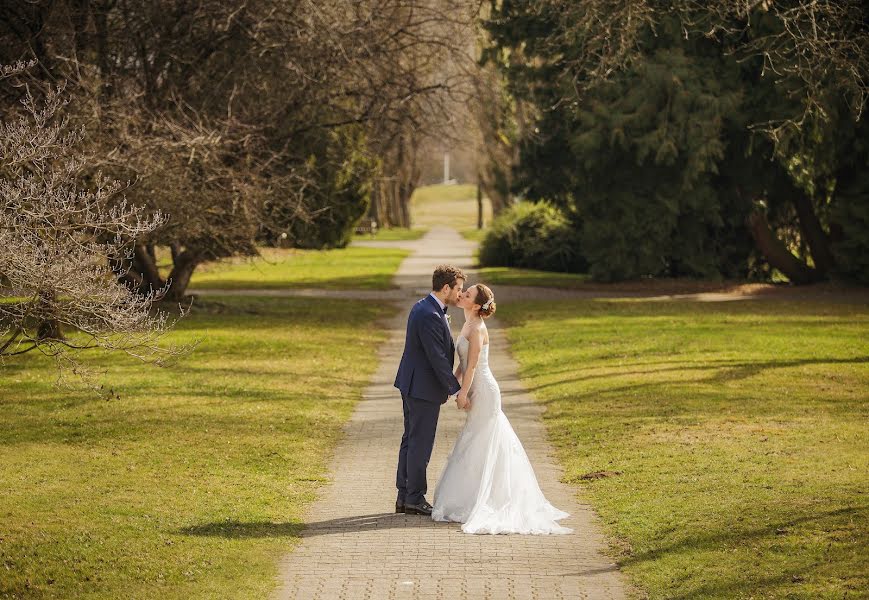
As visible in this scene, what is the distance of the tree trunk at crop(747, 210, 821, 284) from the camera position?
3500cm

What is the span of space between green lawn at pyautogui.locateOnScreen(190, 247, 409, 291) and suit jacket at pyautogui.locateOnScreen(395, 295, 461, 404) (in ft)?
71.4

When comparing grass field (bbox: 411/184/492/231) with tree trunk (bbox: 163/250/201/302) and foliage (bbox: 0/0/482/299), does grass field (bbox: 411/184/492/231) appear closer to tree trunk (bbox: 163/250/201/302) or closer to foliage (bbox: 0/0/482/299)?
tree trunk (bbox: 163/250/201/302)

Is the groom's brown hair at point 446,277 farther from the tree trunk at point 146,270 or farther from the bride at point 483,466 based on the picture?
the tree trunk at point 146,270

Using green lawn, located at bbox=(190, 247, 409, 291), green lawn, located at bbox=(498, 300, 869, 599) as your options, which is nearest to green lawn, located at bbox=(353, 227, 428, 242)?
green lawn, located at bbox=(190, 247, 409, 291)

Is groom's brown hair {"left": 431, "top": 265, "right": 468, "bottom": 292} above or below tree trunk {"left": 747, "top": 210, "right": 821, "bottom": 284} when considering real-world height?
above

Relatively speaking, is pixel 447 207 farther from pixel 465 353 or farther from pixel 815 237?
pixel 465 353

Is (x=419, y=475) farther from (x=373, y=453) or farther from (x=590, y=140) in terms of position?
(x=590, y=140)

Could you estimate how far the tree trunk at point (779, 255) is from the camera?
115ft

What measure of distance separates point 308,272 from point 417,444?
34012 mm

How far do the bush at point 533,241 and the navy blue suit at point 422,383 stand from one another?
3056cm

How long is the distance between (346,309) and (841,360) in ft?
41.9

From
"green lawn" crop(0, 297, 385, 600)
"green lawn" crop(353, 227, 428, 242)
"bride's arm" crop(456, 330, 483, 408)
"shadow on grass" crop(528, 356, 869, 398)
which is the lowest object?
"green lawn" crop(353, 227, 428, 242)

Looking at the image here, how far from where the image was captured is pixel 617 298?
31.6 metres

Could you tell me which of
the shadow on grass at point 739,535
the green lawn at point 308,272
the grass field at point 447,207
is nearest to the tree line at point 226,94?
the green lawn at point 308,272
